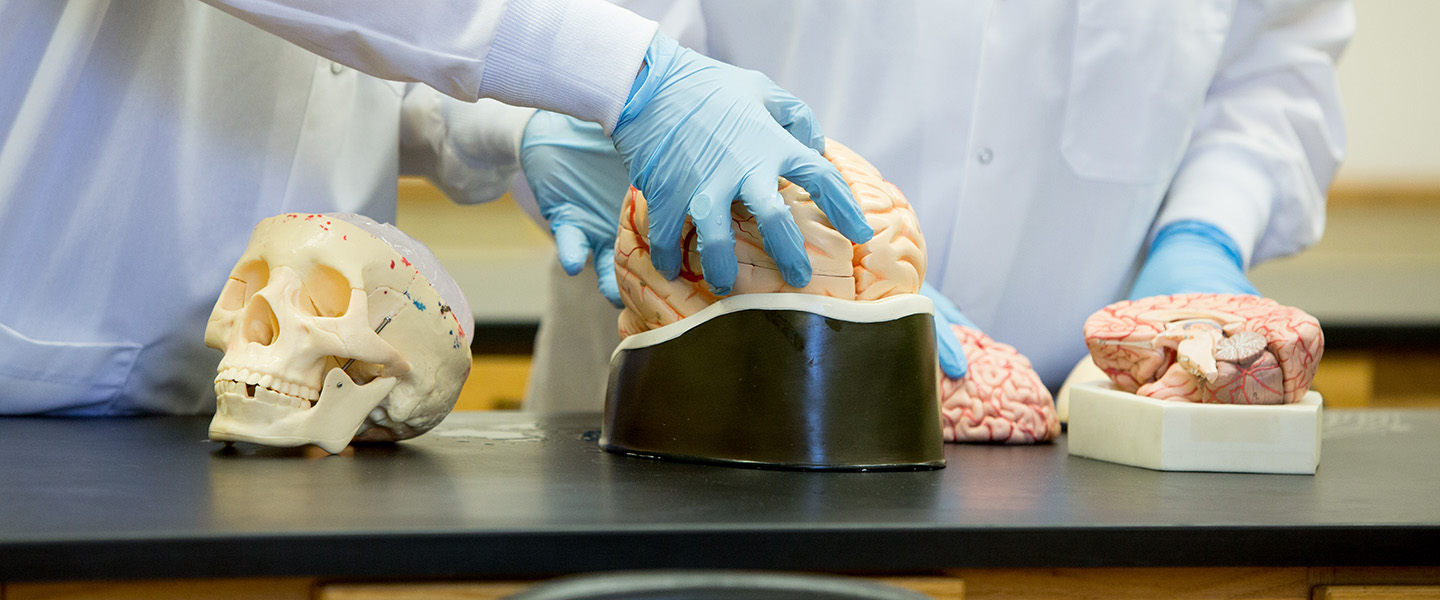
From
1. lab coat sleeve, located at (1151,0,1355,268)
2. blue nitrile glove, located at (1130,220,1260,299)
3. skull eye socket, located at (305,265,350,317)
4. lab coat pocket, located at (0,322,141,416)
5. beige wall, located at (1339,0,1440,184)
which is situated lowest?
lab coat pocket, located at (0,322,141,416)

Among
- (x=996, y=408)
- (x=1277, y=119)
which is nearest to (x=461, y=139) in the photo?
(x=996, y=408)

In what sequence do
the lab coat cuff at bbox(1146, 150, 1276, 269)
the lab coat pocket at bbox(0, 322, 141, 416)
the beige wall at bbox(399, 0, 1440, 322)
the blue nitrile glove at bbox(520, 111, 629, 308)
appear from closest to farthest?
the lab coat pocket at bbox(0, 322, 141, 416), the blue nitrile glove at bbox(520, 111, 629, 308), the lab coat cuff at bbox(1146, 150, 1276, 269), the beige wall at bbox(399, 0, 1440, 322)

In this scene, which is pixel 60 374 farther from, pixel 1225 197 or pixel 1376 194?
pixel 1376 194

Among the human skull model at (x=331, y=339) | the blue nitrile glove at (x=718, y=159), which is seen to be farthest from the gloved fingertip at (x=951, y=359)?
the human skull model at (x=331, y=339)

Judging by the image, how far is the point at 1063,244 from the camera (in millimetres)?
1624

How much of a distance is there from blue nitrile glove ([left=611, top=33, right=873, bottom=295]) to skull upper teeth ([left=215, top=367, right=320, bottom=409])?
310 mm

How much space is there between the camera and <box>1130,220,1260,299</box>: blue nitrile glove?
4.42 feet

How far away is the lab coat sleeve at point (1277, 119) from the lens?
5.41 feet

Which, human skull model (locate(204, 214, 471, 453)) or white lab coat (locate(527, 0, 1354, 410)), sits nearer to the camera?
human skull model (locate(204, 214, 471, 453))

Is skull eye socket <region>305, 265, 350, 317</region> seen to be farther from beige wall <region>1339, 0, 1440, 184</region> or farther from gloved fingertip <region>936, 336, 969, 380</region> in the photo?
beige wall <region>1339, 0, 1440, 184</region>

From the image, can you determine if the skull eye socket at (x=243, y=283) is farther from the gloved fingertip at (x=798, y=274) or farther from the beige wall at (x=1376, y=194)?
the beige wall at (x=1376, y=194)

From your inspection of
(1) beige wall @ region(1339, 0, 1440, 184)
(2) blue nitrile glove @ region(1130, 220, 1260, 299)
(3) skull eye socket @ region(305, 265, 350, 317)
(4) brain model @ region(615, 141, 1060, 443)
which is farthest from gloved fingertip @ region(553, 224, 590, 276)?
(1) beige wall @ region(1339, 0, 1440, 184)

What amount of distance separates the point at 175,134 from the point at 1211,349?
3.34 feet

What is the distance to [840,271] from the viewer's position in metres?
0.94
